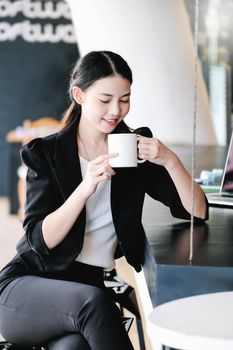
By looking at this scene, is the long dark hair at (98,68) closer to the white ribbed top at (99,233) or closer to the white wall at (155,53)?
the white ribbed top at (99,233)

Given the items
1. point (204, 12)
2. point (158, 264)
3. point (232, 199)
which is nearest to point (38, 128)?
point (204, 12)

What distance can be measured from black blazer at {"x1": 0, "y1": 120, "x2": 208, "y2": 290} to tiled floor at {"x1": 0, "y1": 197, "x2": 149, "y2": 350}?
1753 mm

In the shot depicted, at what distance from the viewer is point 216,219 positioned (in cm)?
178

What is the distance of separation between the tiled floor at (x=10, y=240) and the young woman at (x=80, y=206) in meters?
1.74

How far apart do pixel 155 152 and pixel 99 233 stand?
0.85 ft

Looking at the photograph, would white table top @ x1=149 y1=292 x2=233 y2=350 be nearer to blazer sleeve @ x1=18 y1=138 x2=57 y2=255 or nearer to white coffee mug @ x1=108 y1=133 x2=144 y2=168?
white coffee mug @ x1=108 y1=133 x2=144 y2=168

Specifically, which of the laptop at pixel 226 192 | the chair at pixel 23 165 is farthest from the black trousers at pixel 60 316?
the chair at pixel 23 165

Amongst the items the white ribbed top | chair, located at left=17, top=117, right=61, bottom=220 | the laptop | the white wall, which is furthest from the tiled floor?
the white ribbed top

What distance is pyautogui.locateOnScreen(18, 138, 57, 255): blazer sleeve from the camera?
5.32 feet

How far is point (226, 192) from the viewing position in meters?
2.11

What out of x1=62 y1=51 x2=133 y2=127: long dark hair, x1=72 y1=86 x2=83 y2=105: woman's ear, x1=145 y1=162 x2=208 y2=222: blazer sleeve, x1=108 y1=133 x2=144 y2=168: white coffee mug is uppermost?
x1=62 y1=51 x2=133 y2=127: long dark hair

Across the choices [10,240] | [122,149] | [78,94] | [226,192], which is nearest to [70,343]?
[122,149]

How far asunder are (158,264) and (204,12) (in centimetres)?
947

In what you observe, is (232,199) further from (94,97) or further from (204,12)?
(204,12)
